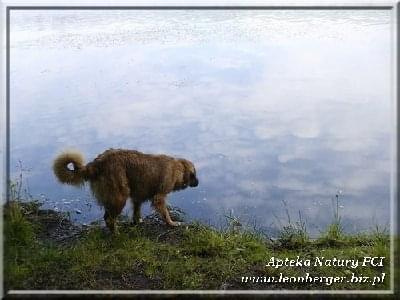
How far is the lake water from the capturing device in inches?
197

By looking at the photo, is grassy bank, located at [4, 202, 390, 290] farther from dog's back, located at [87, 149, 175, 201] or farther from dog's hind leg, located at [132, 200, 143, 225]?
dog's back, located at [87, 149, 175, 201]

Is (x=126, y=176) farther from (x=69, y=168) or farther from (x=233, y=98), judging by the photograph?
(x=233, y=98)

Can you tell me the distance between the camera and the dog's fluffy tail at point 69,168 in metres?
5.22

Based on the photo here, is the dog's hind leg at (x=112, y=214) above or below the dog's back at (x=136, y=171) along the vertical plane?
below

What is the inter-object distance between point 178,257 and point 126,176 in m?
0.89

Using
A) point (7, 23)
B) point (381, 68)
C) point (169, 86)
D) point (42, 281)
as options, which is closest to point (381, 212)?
point (381, 68)

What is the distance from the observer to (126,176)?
5.57m

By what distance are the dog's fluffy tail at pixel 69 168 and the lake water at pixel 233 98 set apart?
3.0 inches

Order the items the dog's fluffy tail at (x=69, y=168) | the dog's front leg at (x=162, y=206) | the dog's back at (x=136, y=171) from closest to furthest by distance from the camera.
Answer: the dog's fluffy tail at (x=69, y=168)
the dog's back at (x=136, y=171)
the dog's front leg at (x=162, y=206)

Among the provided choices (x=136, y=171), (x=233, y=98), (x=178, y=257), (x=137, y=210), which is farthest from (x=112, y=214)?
(x=233, y=98)

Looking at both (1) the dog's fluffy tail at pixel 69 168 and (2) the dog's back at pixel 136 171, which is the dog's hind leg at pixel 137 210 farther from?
(1) the dog's fluffy tail at pixel 69 168

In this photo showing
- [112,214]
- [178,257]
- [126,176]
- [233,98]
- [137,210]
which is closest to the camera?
[233,98]

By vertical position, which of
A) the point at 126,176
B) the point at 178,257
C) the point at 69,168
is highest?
the point at 69,168

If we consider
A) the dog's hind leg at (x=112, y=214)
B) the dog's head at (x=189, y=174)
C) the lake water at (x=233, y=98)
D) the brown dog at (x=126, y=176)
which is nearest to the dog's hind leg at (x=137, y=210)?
the brown dog at (x=126, y=176)
